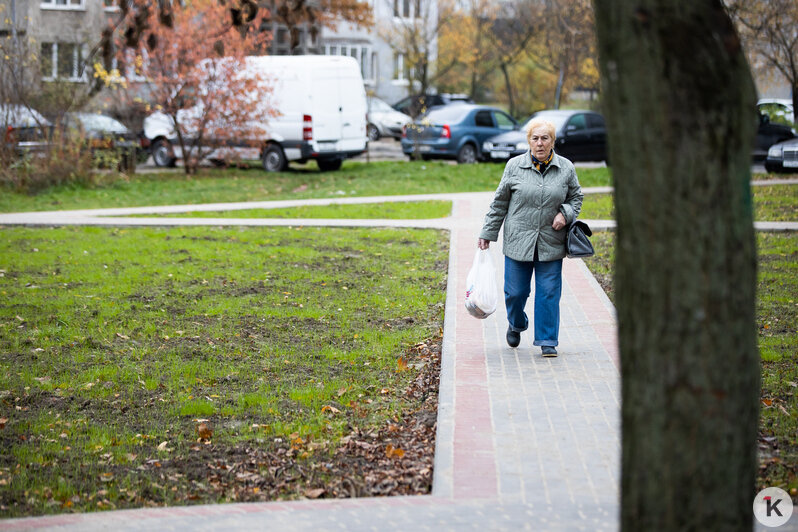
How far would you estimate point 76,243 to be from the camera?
42.1 feet

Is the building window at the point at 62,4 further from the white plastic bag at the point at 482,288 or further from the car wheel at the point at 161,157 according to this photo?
the white plastic bag at the point at 482,288

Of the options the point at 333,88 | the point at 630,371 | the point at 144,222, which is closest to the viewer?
the point at 630,371

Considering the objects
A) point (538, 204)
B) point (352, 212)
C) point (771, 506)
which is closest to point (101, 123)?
point (352, 212)

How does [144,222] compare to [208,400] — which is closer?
[208,400]

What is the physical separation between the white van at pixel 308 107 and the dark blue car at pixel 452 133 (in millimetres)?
2650

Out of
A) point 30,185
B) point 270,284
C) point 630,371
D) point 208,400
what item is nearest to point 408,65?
point 30,185

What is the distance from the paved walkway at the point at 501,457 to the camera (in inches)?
165

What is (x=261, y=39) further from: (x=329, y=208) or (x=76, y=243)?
(x=76, y=243)

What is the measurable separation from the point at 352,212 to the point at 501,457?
11.3 m

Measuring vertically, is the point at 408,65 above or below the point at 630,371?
above

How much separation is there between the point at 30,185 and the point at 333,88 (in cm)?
733

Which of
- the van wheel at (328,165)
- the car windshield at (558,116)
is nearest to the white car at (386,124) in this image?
the car windshield at (558,116)

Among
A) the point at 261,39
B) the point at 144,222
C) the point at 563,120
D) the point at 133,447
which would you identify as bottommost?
the point at 133,447

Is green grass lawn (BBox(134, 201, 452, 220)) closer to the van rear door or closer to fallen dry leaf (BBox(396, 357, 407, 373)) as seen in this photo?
A: the van rear door
